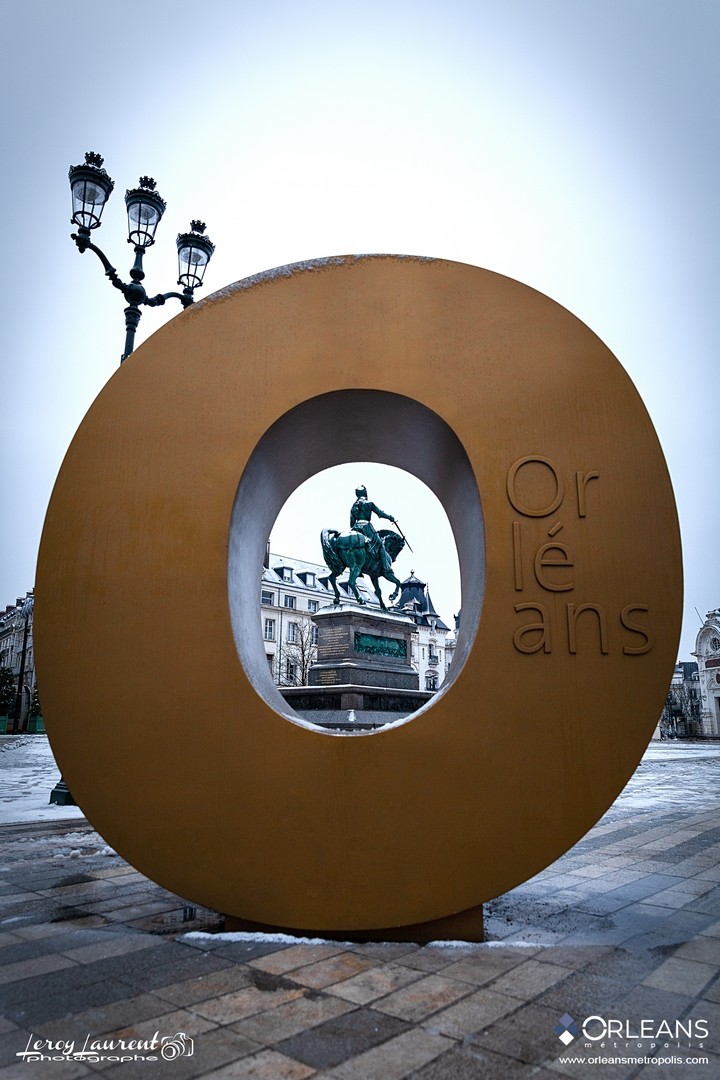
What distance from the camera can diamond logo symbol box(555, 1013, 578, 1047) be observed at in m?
3.06

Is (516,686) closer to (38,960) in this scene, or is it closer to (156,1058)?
(156,1058)

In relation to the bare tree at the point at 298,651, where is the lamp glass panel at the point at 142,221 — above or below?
above

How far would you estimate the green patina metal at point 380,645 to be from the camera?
13523 millimetres

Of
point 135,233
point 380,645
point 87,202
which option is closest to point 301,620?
point 380,645

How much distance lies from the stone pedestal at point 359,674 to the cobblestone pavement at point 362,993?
5.98 metres

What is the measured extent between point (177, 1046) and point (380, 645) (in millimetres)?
11042

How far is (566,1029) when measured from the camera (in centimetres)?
314

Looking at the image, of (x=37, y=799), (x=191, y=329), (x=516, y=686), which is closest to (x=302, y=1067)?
(x=516, y=686)

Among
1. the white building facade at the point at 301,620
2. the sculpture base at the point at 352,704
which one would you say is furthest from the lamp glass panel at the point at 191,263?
the white building facade at the point at 301,620

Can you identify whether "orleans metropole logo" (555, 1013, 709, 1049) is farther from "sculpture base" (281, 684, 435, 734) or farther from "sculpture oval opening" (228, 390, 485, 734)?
"sculpture base" (281, 684, 435, 734)

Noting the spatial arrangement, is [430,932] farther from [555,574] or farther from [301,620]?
[301,620]

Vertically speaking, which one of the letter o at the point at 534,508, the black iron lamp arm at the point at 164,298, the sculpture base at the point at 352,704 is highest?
the black iron lamp arm at the point at 164,298

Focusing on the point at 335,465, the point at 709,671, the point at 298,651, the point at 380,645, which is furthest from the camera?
the point at 709,671

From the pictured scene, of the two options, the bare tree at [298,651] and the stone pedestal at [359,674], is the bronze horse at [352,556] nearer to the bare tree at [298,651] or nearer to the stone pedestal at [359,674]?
the stone pedestal at [359,674]
